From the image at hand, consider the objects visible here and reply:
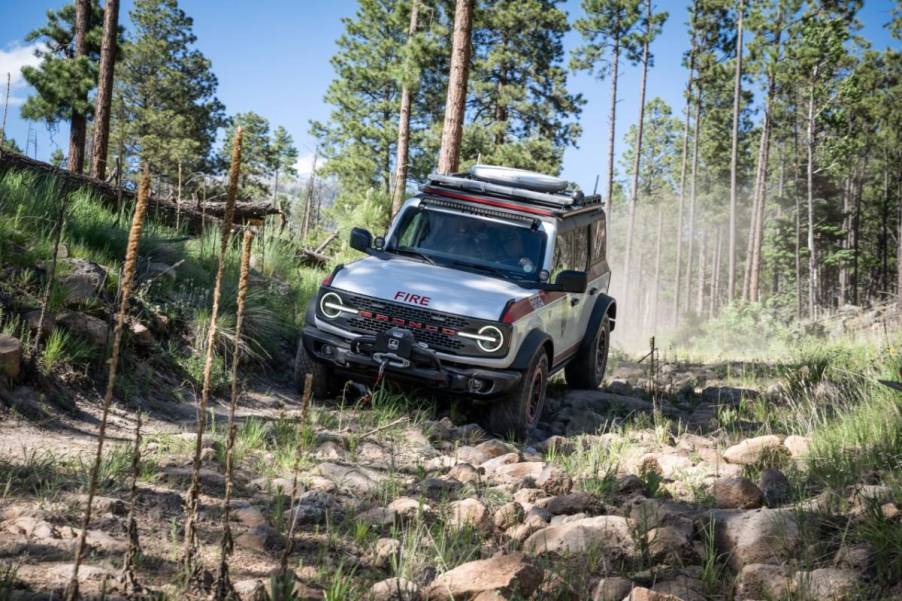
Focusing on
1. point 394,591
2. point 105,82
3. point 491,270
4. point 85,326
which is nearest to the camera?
point 394,591

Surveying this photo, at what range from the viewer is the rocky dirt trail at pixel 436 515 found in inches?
123

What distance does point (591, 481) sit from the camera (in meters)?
5.00

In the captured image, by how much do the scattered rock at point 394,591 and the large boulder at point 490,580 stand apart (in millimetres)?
57

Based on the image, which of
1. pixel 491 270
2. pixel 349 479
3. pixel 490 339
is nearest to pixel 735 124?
pixel 491 270

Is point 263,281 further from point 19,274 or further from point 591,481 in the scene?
point 591,481

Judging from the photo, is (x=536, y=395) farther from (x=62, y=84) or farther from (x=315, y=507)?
(x=62, y=84)

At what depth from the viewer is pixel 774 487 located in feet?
15.8

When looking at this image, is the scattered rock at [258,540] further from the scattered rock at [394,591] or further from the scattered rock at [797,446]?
the scattered rock at [797,446]

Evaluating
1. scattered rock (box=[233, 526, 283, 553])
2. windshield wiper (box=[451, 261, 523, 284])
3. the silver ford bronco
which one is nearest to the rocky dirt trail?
scattered rock (box=[233, 526, 283, 553])

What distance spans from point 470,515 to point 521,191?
15.3 ft

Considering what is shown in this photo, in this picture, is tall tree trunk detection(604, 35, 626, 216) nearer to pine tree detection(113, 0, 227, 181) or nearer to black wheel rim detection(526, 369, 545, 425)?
pine tree detection(113, 0, 227, 181)

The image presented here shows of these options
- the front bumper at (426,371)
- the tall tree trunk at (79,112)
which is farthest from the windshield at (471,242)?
the tall tree trunk at (79,112)

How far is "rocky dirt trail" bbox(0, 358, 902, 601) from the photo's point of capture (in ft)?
10.2

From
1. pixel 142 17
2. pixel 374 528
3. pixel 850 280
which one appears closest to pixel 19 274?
pixel 374 528
